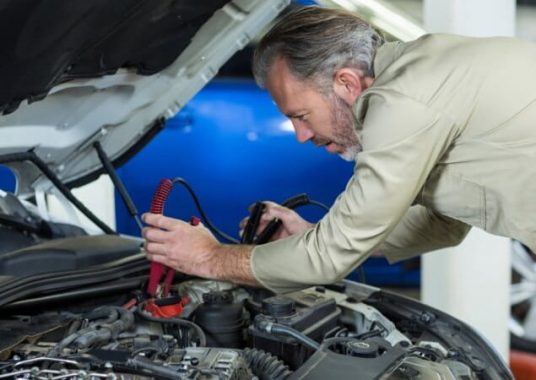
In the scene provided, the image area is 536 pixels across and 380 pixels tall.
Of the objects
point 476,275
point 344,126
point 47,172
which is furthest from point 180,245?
point 476,275

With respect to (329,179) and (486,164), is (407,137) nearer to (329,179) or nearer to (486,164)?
(486,164)

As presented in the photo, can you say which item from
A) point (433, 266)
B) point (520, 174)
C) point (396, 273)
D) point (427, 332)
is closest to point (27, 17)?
point (520, 174)

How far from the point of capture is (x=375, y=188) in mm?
1519

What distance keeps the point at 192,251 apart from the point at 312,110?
→ 431 mm

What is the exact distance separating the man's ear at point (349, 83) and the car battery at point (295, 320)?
0.49 metres

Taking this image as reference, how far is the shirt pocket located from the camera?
1.66m

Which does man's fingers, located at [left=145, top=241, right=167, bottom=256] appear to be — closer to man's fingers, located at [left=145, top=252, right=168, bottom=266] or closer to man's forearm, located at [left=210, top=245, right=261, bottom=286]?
man's fingers, located at [left=145, top=252, right=168, bottom=266]

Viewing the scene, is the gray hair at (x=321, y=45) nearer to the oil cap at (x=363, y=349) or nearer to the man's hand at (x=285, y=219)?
the man's hand at (x=285, y=219)

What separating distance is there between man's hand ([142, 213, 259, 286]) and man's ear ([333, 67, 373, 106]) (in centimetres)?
41

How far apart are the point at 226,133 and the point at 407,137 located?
237cm

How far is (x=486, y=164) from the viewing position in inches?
63.9

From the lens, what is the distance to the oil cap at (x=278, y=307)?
169 cm

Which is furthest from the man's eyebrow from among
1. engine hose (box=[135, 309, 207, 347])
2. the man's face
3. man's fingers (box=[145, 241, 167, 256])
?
engine hose (box=[135, 309, 207, 347])

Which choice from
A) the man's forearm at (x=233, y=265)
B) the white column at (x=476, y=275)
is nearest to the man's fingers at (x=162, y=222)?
the man's forearm at (x=233, y=265)
